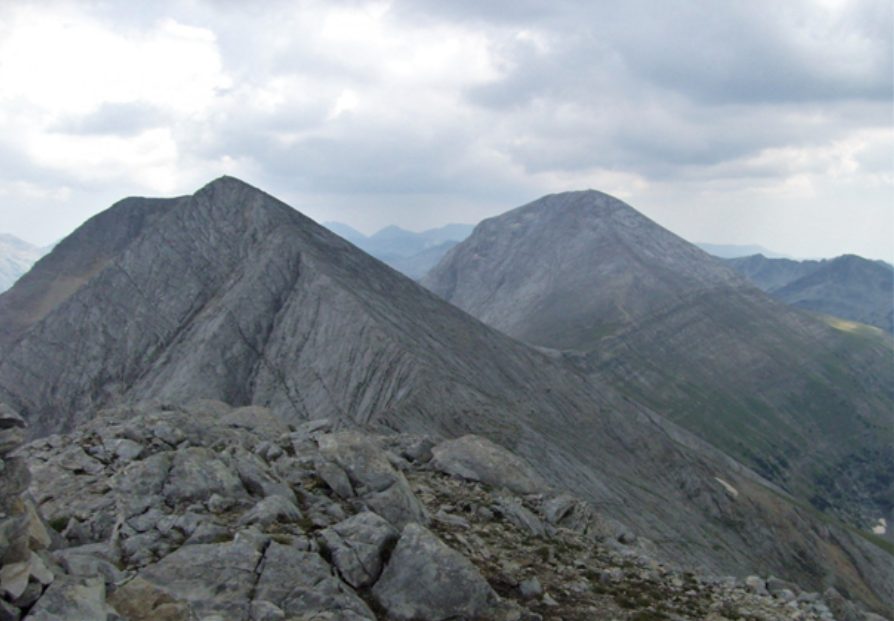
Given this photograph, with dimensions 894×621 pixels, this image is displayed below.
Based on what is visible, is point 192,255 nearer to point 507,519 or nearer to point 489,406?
point 489,406

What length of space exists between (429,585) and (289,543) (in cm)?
420

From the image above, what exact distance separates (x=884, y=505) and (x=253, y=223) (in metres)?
194

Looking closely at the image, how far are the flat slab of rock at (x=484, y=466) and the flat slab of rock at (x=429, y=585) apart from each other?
11912 mm

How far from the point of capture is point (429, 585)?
777 inches

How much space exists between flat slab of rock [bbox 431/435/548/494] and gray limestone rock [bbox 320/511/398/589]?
11.6 m

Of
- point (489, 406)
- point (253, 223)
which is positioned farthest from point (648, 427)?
point (253, 223)

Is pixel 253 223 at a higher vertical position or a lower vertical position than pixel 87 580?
higher

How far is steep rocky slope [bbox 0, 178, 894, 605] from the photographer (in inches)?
2921

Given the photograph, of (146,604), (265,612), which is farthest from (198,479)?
(146,604)

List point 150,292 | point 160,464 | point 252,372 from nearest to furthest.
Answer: point 160,464 → point 252,372 → point 150,292

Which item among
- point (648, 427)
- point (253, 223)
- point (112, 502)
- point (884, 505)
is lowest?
point (884, 505)

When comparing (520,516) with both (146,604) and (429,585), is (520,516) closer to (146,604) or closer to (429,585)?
(429,585)

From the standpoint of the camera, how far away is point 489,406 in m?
76.1

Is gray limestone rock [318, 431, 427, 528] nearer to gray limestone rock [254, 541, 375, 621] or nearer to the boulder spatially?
gray limestone rock [254, 541, 375, 621]
